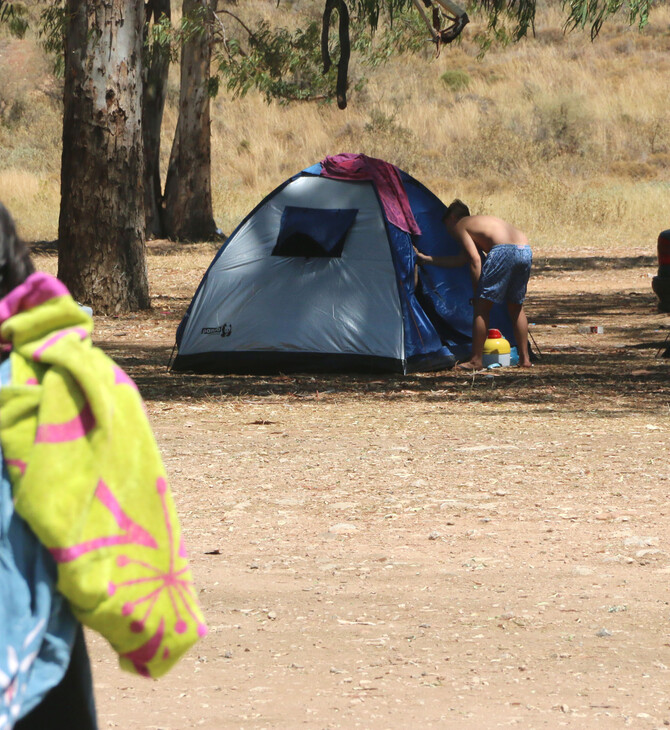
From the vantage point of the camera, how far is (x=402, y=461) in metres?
6.89

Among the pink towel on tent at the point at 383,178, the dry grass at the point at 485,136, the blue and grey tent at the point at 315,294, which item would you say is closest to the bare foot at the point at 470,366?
the blue and grey tent at the point at 315,294

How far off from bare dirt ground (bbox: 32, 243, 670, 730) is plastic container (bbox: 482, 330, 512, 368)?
2.13 feet

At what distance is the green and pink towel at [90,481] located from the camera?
186 centimetres

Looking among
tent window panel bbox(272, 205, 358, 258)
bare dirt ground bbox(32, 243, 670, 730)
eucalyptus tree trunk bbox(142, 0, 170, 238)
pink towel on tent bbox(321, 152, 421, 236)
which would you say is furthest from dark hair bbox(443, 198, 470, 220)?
eucalyptus tree trunk bbox(142, 0, 170, 238)

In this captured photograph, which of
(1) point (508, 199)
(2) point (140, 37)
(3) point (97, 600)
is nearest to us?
(3) point (97, 600)

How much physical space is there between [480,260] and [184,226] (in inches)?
512

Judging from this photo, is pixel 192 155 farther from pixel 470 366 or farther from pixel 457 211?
pixel 470 366

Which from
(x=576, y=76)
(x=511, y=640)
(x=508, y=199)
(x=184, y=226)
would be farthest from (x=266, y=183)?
(x=511, y=640)

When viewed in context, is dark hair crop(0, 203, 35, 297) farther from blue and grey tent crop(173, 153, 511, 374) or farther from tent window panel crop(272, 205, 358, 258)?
tent window panel crop(272, 205, 358, 258)

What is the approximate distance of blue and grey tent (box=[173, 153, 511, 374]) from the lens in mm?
10055

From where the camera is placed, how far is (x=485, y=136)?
36.2 meters

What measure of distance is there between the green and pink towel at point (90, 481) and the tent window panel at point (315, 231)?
27.3ft

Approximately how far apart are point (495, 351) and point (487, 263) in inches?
34.2

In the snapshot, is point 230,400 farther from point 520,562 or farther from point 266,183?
point 266,183
